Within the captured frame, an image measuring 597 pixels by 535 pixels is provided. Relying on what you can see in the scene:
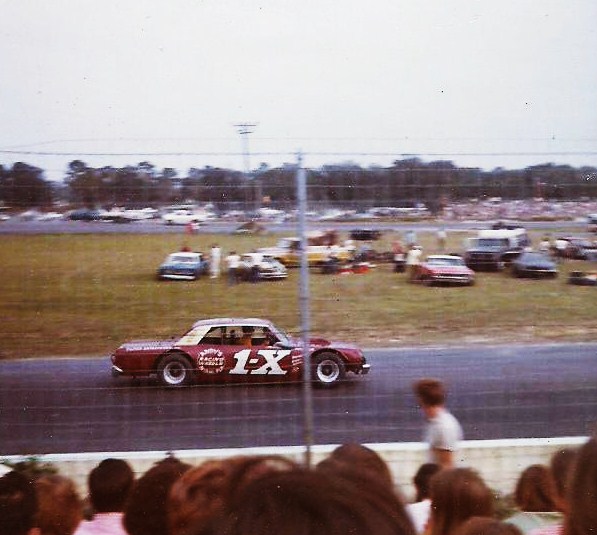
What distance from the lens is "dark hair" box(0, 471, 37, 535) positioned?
1.45 m

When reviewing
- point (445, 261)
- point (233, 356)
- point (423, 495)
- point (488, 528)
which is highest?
point (445, 261)

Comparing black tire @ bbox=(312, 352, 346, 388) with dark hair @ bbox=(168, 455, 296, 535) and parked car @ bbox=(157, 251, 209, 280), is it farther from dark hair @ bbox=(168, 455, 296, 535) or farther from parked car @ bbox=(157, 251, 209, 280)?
dark hair @ bbox=(168, 455, 296, 535)

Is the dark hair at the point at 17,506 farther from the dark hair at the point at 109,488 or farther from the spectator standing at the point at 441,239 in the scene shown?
the spectator standing at the point at 441,239

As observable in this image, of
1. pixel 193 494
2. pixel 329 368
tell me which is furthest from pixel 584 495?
pixel 329 368

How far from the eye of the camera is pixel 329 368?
2609 mm

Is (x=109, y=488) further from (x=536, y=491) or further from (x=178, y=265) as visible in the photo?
(x=536, y=491)

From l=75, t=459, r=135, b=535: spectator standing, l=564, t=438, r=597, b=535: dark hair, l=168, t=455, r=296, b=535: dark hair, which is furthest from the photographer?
l=75, t=459, r=135, b=535: spectator standing

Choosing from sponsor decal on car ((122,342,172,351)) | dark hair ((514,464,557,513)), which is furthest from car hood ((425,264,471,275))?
sponsor decal on car ((122,342,172,351))

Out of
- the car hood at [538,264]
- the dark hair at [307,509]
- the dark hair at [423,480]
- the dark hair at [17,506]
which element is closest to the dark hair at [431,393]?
the dark hair at [423,480]

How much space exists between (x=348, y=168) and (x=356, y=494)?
194cm

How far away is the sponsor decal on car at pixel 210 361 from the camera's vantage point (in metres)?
2.56

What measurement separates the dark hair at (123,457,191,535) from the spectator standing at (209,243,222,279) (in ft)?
3.38

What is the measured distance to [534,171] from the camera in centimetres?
265

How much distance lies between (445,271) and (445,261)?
1.6 inches
